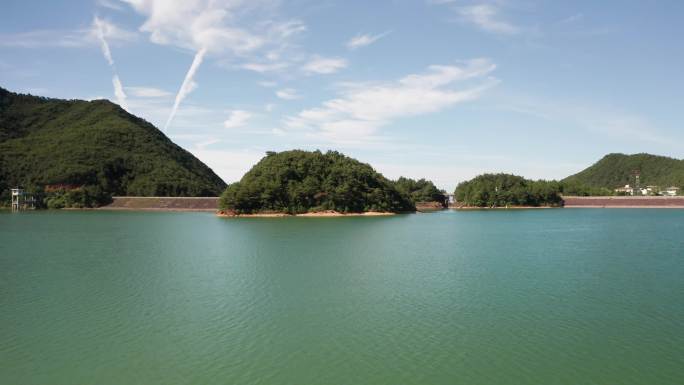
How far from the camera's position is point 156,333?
11.0 metres

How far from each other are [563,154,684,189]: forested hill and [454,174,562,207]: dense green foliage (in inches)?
1586

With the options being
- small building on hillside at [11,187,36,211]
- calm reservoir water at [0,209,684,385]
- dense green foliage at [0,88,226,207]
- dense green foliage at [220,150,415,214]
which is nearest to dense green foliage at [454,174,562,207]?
dense green foliage at [220,150,415,214]

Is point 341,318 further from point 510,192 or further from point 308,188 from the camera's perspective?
point 510,192

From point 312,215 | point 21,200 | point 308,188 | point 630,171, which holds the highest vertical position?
point 630,171

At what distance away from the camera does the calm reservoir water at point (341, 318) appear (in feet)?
29.2

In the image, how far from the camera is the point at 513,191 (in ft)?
330

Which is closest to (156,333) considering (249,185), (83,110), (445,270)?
(445,270)

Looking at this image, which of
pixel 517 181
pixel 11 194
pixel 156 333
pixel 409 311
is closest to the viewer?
pixel 156 333

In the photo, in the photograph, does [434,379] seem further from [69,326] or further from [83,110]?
[83,110]

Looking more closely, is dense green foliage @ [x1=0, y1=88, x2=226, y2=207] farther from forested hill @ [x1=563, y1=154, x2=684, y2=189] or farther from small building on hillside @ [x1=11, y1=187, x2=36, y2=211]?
forested hill @ [x1=563, y1=154, x2=684, y2=189]

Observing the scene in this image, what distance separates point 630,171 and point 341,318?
171 metres

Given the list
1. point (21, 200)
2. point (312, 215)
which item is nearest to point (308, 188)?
point (312, 215)

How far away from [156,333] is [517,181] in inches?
4020

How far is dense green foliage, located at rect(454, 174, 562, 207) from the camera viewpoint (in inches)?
3939
